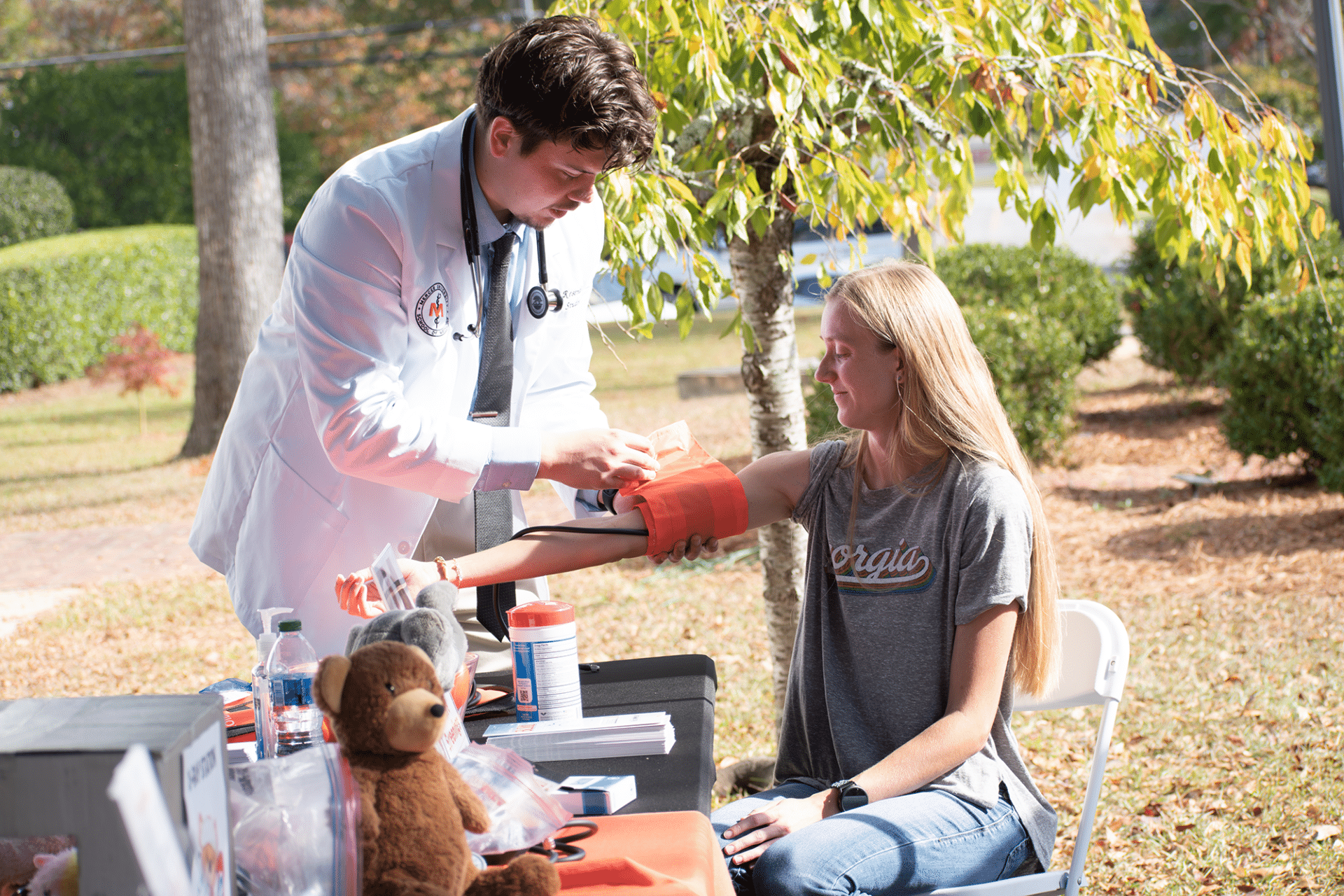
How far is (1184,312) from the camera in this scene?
923 centimetres

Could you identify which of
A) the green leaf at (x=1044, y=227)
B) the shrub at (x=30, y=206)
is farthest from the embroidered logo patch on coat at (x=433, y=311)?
the shrub at (x=30, y=206)

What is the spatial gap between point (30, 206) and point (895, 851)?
63.2ft

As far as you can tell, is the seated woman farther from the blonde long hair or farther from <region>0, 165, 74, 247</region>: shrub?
<region>0, 165, 74, 247</region>: shrub

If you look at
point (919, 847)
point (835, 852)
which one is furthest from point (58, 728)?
point (919, 847)

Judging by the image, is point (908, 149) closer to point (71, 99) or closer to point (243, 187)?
point (243, 187)

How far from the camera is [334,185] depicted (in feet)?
7.05

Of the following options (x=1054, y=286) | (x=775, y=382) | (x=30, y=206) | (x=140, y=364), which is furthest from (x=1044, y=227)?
(x=30, y=206)

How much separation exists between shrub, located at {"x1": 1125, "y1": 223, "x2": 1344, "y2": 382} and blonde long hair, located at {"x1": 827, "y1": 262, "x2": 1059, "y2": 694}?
637 centimetres

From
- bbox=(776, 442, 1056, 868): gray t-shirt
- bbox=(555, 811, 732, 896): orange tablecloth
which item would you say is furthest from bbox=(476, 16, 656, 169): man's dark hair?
bbox=(555, 811, 732, 896): orange tablecloth

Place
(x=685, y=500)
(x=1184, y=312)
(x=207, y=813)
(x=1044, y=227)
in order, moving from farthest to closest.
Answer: (x=1184, y=312)
(x=1044, y=227)
(x=685, y=500)
(x=207, y=813)

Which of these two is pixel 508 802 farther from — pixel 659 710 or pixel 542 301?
pixel 542 301

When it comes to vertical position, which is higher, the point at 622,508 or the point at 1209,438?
the point at 622,508

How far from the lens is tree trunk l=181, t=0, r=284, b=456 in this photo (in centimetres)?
973

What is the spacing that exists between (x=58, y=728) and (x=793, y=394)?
2.68m
